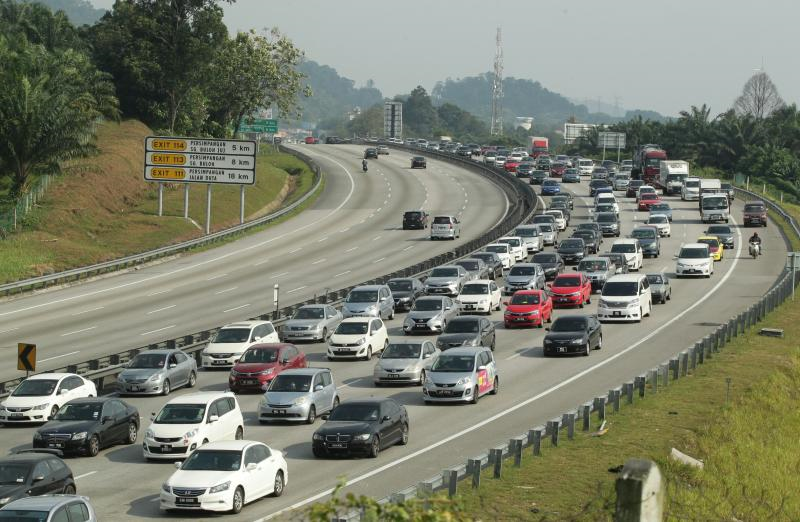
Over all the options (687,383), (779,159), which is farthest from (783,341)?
(779,159)

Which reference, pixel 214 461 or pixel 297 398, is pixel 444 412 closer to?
pixel 297 398

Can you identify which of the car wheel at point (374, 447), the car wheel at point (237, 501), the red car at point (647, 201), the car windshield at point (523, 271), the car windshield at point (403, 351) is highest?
the red car at point (647, 201)

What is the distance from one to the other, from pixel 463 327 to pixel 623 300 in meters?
10.1

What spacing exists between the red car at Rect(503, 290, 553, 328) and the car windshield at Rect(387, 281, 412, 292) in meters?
6.50

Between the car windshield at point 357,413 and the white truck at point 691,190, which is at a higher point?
the white truck at point 691,190

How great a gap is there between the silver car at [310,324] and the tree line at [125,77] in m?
34.6

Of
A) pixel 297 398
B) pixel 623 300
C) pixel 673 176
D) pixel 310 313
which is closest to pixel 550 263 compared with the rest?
Answer: pixel 623 300

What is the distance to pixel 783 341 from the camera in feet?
150

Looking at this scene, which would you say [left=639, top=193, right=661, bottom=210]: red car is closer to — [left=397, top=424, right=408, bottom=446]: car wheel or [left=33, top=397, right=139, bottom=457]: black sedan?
[left=397, top=424, right=408, bottom=446]: car wheel

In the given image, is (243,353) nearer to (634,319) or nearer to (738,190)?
(634,319)

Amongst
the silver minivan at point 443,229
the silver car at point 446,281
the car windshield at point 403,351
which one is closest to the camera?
the car windshield at point 403,351

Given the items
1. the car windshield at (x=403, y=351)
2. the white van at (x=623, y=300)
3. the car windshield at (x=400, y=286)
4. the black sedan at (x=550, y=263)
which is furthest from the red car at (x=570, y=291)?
the car windshield at (x=403, y=351)

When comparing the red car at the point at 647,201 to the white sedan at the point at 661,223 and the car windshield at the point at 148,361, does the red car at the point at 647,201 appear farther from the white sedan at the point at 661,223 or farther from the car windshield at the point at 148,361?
the car windshield at the point at 148,361

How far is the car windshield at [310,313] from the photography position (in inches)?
1914
